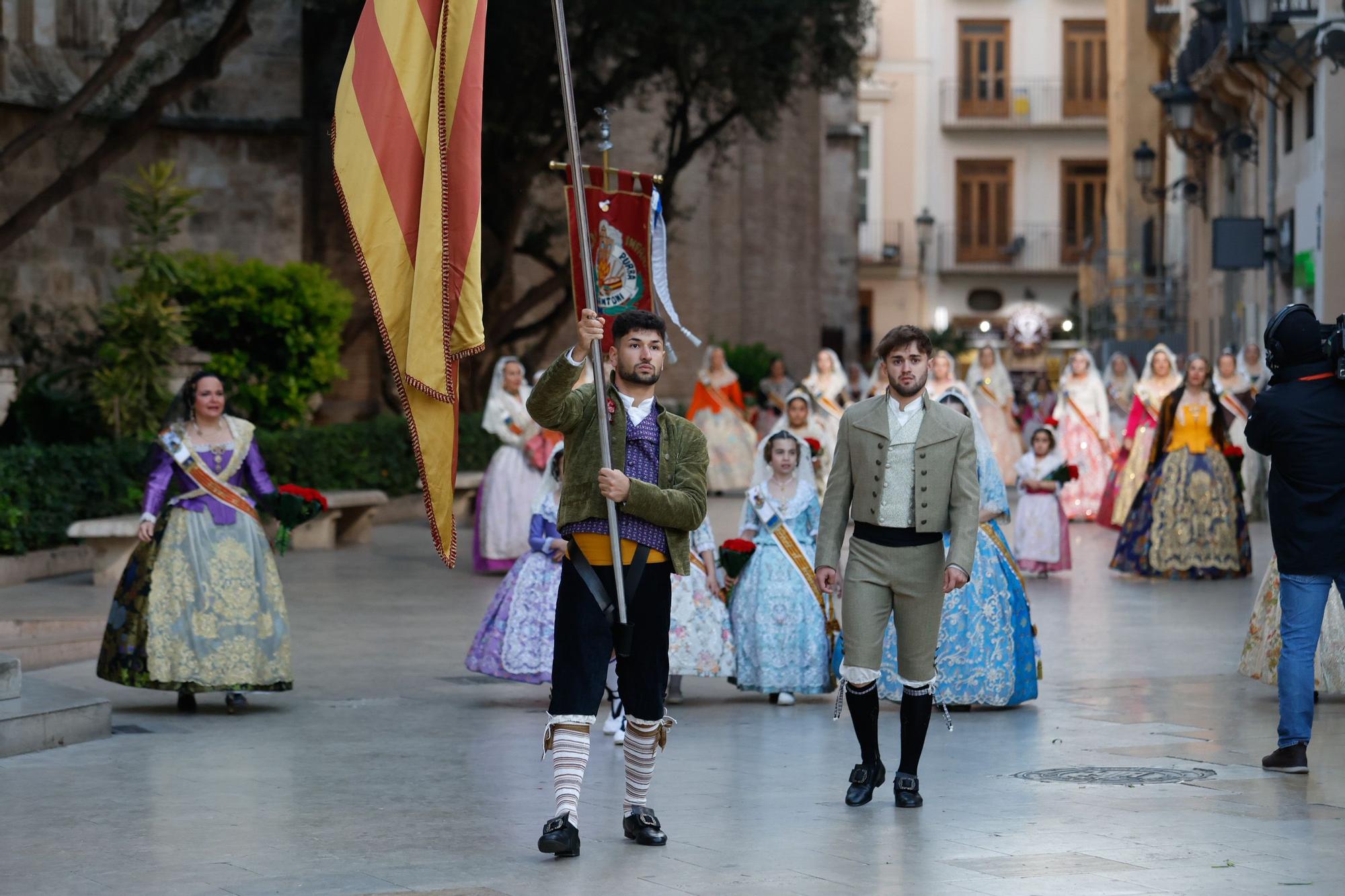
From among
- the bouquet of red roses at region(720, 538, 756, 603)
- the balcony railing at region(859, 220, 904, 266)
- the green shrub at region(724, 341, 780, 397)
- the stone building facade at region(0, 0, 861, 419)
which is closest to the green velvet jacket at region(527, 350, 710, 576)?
the bouquet of red roses at region(720, 538, 756, 603)

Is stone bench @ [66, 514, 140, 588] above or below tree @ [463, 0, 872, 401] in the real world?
below

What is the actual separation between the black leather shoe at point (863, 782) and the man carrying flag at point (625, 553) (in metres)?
0.90

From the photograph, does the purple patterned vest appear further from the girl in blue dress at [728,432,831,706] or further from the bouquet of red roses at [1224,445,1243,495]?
the bouquet of red roses at [1224,445,1243,495]

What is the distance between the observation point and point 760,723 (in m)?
9.66

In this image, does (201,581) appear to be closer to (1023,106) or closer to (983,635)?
(983,635)

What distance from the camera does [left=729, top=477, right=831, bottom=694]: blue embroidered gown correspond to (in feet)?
33.3

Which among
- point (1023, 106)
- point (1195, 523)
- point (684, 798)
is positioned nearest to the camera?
point (684, 798)

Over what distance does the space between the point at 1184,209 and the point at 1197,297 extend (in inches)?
136

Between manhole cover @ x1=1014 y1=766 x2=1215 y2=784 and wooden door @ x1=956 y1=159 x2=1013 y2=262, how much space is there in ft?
178

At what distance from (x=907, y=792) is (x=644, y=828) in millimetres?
1130

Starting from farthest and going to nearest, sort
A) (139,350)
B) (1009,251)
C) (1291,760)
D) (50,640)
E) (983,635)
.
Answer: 1. (1009,251)
2. (139,350)
3. (50,640)
4. (983,635)
5. (1291,760)

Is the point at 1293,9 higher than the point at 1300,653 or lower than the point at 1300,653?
higher

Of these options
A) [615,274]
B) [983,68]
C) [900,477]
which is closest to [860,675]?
[900,477]

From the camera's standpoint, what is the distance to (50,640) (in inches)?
468
